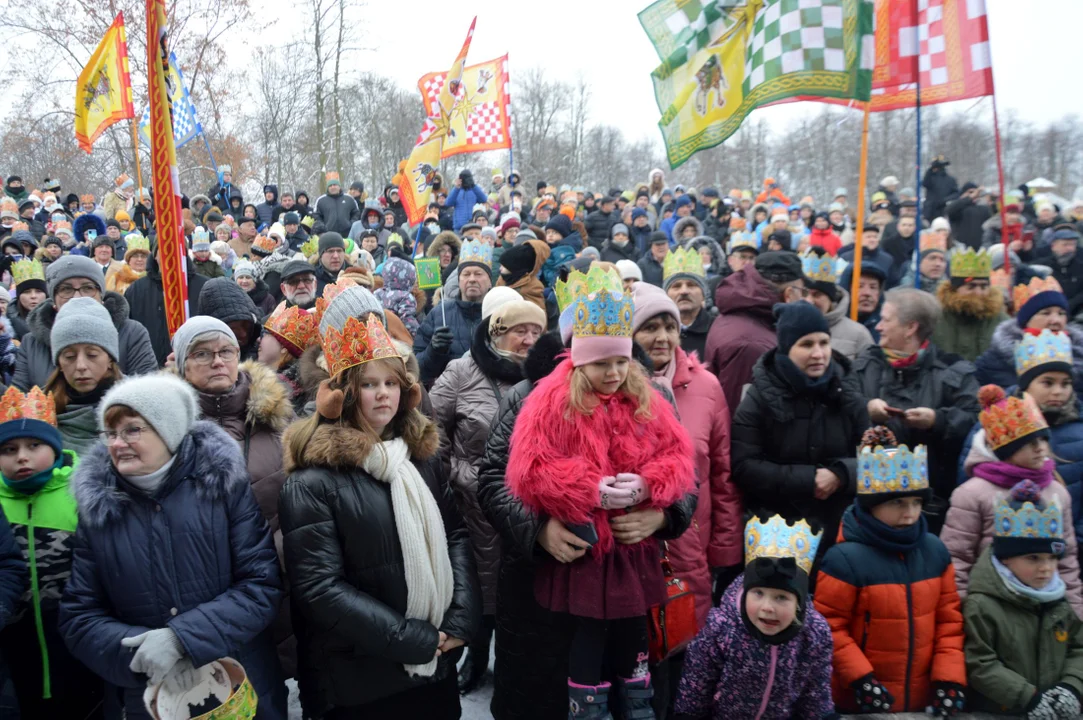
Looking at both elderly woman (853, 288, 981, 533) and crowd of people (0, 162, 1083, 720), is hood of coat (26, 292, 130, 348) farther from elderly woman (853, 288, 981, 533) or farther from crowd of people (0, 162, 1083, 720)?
elderly woman (853, 288, 981, 533)

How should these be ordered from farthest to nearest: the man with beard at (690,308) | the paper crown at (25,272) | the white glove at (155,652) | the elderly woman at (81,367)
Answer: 1. the paper crown at (25,272)
2. the man with beard at (690,308)
3. the elderly woman at (81,367)
4. the white glove at (155,652)

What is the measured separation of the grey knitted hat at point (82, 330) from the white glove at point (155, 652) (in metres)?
1.76

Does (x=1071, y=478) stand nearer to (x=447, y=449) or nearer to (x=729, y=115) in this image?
(x=729, y=115)

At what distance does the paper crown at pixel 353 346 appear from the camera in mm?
2854

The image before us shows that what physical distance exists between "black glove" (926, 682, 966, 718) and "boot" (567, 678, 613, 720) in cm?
155

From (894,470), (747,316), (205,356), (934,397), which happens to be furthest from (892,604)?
(205,356)

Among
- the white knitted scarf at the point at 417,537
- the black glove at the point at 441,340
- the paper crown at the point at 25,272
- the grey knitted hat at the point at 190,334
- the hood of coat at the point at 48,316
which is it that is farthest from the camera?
the paper crown at the point at 25,272

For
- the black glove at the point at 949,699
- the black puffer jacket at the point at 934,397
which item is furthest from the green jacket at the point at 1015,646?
the black puffer jacket at the point at 934,397

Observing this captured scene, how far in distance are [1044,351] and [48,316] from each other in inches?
241

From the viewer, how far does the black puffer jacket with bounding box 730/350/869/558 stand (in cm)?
366

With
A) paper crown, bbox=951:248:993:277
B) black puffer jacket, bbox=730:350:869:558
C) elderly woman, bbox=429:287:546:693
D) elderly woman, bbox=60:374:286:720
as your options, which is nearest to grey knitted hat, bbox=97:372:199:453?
elderly woman, bbox=60:374:286:720

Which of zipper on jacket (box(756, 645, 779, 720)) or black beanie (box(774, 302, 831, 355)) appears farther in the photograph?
black beanie (box(774, 302, 831, 355))

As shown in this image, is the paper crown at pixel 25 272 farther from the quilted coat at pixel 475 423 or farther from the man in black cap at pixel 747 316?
the man in black cap at pixel 747 316

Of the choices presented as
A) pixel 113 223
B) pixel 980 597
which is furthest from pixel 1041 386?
pixel 113 223
